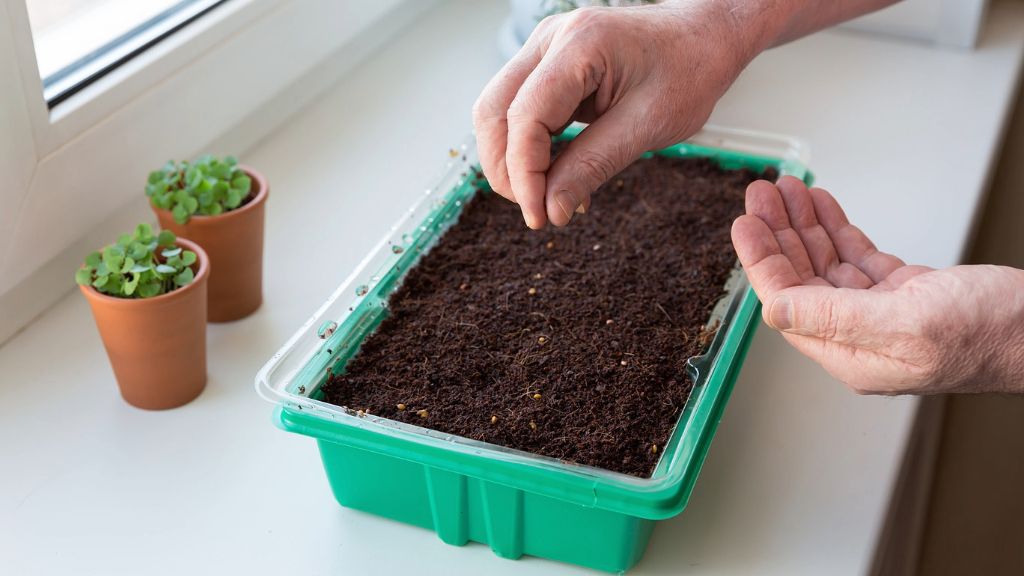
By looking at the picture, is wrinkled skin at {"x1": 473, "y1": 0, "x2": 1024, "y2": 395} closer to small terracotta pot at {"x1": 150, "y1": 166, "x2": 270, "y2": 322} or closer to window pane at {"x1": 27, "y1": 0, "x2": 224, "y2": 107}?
small terracotta pot at {"x1": 150, "y1": 166, "x2": 270, "y2": 322}

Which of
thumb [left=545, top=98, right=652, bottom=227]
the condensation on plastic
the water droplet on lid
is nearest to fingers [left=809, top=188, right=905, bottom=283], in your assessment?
the condensation on plastic

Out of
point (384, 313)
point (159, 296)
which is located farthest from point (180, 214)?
point (384, 313)

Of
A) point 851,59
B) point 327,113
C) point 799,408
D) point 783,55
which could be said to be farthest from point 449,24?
point 799,408

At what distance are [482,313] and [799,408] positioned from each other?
36 centimetres

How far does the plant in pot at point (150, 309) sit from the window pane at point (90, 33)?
0.81ft

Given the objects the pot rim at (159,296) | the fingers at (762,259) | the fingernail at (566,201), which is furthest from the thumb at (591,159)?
the pot rim at (159,296)

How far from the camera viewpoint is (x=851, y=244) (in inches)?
41.1

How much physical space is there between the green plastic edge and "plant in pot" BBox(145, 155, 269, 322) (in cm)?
19

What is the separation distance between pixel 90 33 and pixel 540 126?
653mm

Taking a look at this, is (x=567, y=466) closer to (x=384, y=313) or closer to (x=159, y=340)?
(x=384, y=313)

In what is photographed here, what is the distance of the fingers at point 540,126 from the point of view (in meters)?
0.87

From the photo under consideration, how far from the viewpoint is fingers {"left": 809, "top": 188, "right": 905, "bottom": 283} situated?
1.02 meters

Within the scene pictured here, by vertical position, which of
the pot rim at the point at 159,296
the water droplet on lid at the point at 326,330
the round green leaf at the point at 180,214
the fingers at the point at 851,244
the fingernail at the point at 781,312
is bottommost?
the water droplet on lid at the point at 326,330

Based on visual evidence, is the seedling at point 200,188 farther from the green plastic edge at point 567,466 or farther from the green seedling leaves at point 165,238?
the green plastic edge at point 567,466
